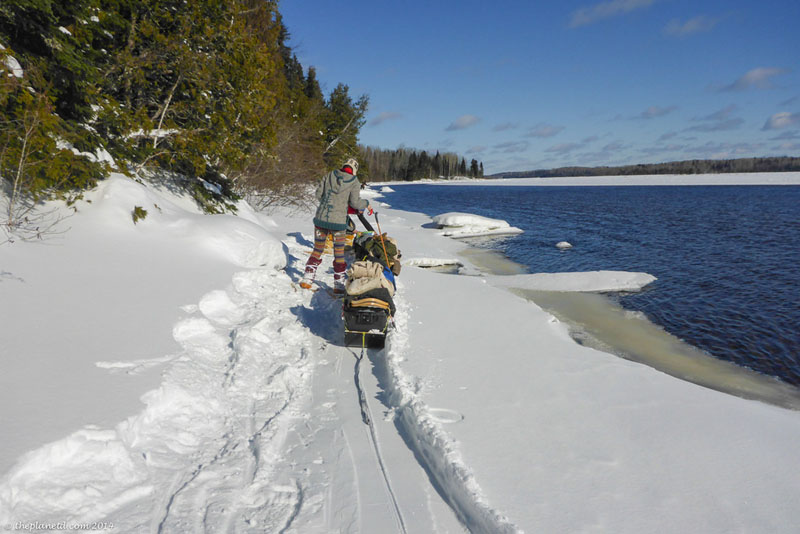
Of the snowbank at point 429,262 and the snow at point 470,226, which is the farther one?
the snow at point 470,226

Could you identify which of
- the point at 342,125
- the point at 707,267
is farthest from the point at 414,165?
the point at 707,267

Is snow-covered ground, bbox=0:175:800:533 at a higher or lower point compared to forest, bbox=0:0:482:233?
lower

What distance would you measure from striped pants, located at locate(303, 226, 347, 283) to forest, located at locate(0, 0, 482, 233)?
3.48 meters

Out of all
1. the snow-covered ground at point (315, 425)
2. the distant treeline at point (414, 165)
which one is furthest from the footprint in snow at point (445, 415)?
the distant treeline at point (414, 165)

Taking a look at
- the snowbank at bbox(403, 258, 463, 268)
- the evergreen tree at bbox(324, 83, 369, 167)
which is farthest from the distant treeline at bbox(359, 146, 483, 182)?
the snowbank at bbox(403, 258, 463, 268)

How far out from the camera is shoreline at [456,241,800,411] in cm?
578

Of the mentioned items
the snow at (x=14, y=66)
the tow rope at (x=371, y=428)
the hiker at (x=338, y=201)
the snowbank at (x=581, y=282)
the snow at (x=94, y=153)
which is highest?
the snow at (x=14, y=66)

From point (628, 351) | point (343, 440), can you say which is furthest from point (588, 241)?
point (343, 440)

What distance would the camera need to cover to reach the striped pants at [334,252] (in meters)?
6.36

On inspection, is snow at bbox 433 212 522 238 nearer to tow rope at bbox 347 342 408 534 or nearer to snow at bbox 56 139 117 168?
snow at bbox 56 139 117 168

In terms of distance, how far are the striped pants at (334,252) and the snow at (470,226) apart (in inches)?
568

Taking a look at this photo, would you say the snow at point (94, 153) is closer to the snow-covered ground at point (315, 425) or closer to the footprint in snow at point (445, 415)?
the snow-covered ground at point (315, 425)

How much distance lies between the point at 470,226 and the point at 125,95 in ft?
54.0

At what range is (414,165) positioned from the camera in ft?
440
